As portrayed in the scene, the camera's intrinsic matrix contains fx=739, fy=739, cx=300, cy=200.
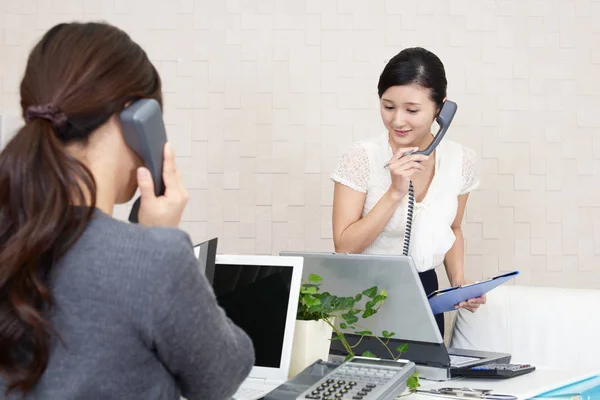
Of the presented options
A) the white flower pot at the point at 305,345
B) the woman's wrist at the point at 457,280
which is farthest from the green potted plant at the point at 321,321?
the woman's wrist at the point at 457,280

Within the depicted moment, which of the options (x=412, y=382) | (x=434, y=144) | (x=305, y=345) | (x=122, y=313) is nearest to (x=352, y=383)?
(x=412, y=382)

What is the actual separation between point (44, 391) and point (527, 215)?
258 centimetres

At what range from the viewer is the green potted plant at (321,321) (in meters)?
1.72

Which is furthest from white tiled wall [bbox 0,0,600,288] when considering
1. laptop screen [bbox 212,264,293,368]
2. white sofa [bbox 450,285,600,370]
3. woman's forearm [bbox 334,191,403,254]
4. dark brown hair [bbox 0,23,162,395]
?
dark brown hair [bbox 0,23,162,395]

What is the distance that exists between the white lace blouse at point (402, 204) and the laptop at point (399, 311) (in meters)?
0.55

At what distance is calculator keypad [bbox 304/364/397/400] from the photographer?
1378 mm

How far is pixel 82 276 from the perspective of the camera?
2.90 ft

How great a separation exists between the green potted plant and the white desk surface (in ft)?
0.48

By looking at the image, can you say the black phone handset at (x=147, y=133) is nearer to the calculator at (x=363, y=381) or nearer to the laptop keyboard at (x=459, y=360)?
the calculator at (x=363, y=381)

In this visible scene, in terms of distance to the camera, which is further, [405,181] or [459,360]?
[405,181]

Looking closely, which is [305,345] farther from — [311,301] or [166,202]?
[166,202]

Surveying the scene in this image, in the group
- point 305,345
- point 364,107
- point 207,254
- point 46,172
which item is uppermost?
point 364,107

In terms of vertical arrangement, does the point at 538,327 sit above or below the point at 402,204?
below

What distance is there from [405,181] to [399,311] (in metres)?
0.58
